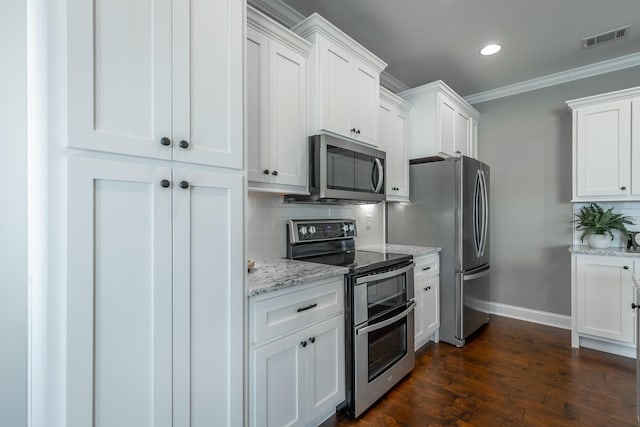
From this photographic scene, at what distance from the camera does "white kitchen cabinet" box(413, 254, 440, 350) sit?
2.63 meters

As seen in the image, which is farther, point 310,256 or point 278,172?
point 310,256

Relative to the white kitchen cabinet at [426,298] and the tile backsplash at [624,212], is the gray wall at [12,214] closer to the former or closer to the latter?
the white kitchen cabinet at [426,298]

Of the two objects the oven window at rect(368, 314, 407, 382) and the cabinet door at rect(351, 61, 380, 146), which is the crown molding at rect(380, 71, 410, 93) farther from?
the oven window at rect(368, 314, 407, 382)

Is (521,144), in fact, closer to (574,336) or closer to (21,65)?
(574,336)

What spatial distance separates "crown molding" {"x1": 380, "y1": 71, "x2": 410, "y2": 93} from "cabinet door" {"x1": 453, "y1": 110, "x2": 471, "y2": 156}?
0.72 m

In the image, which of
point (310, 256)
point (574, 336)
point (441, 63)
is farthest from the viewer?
point (441, 63)

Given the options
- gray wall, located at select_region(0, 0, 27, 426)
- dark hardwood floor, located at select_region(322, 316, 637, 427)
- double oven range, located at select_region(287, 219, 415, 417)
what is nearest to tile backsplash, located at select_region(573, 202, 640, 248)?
dark hardwood floor, located at select_region(322, 316, 637, 427)

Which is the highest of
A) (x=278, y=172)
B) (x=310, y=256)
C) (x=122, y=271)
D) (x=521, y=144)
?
(x=521, y=144)

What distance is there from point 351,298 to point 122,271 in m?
1.24

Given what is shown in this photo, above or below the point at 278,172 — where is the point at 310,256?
below

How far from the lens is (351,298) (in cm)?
183

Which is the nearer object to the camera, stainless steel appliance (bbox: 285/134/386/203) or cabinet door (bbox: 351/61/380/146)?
stainless steel appliance (bbox: 285/134/386/203)

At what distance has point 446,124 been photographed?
127 inches

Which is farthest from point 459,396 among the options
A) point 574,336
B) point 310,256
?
point 574,336
